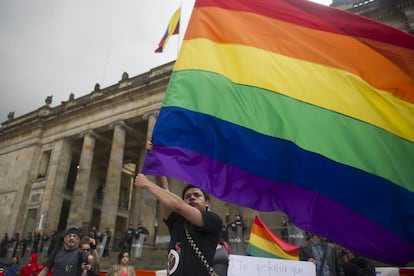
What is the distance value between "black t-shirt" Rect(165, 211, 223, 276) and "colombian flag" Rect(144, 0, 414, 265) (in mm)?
450

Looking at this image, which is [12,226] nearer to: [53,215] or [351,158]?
[53,215]

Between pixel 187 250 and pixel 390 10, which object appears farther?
pixel 390 10

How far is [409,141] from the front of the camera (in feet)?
10.0

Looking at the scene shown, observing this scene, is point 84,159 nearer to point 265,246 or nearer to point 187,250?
point 265,246

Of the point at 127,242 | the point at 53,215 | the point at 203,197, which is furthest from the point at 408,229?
the point at 53,215

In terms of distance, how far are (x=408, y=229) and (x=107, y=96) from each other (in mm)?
23299

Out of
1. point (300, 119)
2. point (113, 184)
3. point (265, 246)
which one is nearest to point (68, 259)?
point (300, 119)

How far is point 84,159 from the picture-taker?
948 inches

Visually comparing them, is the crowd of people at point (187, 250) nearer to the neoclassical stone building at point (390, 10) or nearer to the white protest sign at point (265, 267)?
the white protest sign at point (265, 267)

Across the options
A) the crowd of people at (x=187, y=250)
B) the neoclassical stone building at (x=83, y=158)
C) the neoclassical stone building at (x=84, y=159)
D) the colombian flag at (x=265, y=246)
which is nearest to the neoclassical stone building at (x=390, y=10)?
the neoclassical stone building at (x=84, y=159)

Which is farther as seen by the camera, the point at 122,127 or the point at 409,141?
the point at 122,127

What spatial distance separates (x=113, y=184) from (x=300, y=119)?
783 inches

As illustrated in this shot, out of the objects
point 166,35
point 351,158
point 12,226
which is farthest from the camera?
point 12,226

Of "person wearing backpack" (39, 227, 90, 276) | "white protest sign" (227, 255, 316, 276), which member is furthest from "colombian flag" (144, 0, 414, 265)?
"person wearing backpack" (39, 227, 90, 276)
